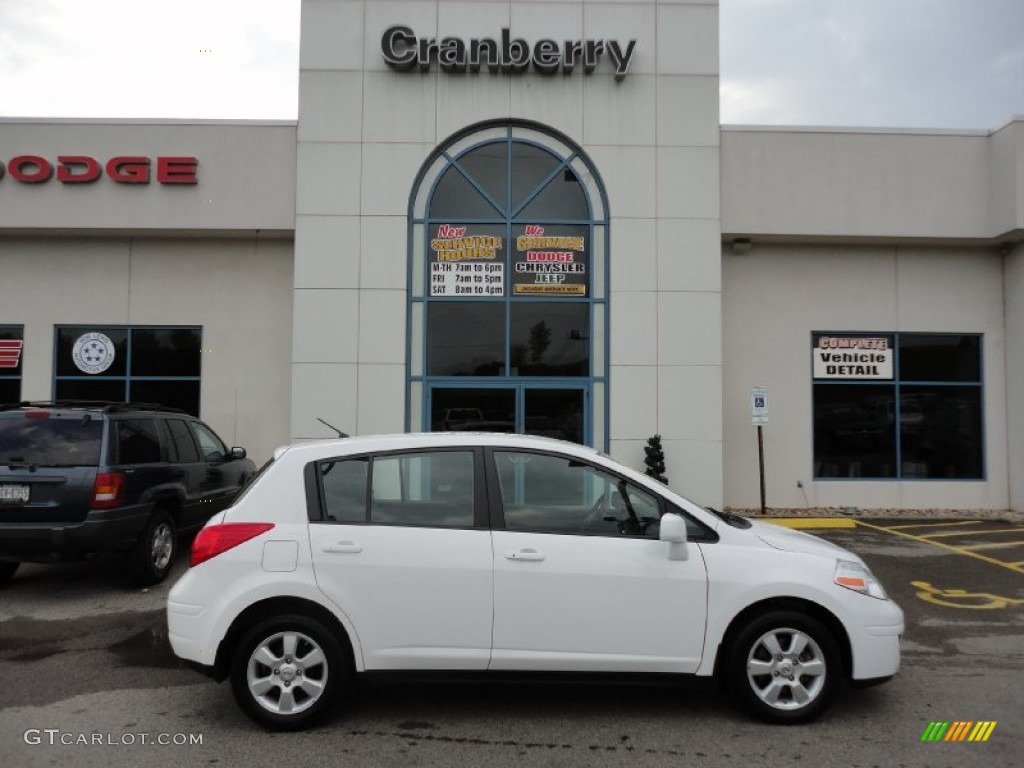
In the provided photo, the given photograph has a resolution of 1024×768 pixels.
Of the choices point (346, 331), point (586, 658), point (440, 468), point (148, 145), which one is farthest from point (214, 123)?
point (586, 658)

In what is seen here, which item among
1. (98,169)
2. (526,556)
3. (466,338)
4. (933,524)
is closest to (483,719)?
(526,556)

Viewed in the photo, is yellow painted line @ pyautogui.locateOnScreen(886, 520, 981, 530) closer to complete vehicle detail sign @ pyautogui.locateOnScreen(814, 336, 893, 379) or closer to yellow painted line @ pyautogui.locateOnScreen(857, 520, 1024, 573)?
yellow painted line @ pyautogui.locateOnScreen(857, 520, 1024, 573)

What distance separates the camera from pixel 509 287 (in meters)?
12.6

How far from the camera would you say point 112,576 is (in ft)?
27.4

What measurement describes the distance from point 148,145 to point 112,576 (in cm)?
792

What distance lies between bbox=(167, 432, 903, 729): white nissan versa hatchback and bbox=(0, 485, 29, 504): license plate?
11.3 feet

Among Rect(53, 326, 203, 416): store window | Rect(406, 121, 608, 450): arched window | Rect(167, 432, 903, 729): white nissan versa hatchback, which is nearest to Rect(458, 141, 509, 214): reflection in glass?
Rect(406, 121, 608, 450): arched window

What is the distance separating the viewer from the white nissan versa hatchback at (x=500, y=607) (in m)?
4.28

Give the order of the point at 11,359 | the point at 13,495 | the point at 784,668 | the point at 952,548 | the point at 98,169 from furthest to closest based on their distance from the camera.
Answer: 1. the point at 11,359
2. the point at 98,169
3. the point at 952,548
4. the point at 13,495
5. the point at 784,668

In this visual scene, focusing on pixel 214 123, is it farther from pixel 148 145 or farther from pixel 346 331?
pixel 346 331

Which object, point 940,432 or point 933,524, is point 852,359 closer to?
point 940,432

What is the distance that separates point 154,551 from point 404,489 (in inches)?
177

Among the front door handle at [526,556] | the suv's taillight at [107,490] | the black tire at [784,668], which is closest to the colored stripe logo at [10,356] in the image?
the suv's taillight at [107,490]

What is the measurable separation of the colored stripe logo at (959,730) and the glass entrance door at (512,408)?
819 centimetres
